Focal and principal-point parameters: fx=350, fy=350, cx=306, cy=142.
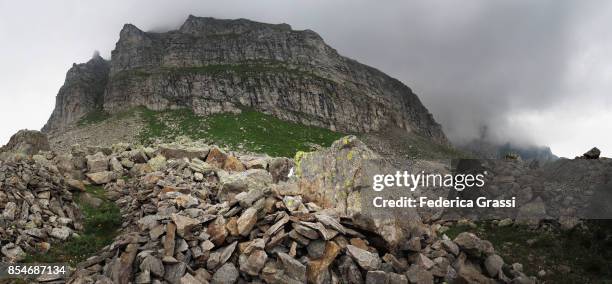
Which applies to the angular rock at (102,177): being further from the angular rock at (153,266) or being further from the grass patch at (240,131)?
the grass patch at (240,131)

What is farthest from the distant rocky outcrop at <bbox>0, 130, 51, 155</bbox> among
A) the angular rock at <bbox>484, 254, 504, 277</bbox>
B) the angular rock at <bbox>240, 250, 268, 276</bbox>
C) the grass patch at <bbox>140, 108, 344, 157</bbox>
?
the grass patch at <bbox>140, 108, 344, 157</bbox>

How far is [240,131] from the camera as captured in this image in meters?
89.2

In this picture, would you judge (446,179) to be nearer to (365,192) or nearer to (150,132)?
(365,192)

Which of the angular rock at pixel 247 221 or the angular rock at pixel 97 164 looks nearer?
the angular rock at pixel 247 221

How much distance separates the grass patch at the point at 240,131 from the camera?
80.6 m

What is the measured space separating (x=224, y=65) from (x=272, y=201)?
125m

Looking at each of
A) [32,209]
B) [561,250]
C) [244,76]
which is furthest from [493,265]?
[244,76]

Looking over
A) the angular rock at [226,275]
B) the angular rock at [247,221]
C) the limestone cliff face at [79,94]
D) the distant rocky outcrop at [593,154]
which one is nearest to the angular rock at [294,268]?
the angular rock at [226,275]

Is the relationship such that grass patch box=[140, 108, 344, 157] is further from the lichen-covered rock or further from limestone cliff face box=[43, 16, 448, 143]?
the lichen-covered rock

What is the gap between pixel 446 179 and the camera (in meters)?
25.4

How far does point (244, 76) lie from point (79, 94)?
66059mm

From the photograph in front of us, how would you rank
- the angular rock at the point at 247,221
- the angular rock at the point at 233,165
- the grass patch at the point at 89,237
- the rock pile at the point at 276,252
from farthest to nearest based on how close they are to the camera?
the angular rock at the point at 233,165 < the grass patch at the point at 89,237 < the angular rock at the point at 247,221 < the rock pile at the point at 276,252

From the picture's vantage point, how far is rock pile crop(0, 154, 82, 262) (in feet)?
47.2

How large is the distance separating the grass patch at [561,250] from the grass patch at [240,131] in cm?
5765
